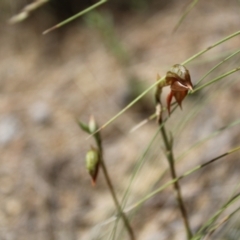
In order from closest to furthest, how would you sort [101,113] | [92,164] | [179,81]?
[179,81], [92,164], [101,113]

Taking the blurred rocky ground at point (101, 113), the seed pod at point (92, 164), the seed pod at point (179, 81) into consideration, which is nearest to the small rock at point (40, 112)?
the blurred rocky ground at point (101, 113)

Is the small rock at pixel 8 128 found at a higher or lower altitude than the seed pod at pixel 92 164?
higher

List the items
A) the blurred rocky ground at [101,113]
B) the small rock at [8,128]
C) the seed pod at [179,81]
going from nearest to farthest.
A: 1. the seed pod at [179,81]
2. the blurred rocky ground at [101,113]
3. the small rock at [8,128]

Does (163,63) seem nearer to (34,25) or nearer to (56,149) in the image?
(56,149)

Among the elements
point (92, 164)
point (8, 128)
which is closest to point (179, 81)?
point (92, 164)

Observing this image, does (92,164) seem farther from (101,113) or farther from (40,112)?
(40,112)

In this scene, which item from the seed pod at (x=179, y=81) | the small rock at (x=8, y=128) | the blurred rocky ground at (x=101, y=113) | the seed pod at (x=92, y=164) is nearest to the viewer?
the seed pod at (x=179, y=81)

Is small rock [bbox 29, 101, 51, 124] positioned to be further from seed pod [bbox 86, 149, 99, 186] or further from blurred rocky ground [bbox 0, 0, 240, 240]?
seed pod [bbox 86, 149, 99, 186]

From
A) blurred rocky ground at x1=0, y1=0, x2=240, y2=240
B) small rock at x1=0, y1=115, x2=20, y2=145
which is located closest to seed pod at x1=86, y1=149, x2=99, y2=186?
blurred rocky ground at x1=0, y1=0, x2=240, y2=240

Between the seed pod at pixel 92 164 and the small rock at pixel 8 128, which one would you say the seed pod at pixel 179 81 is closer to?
the seed pod at pixel 92 164
